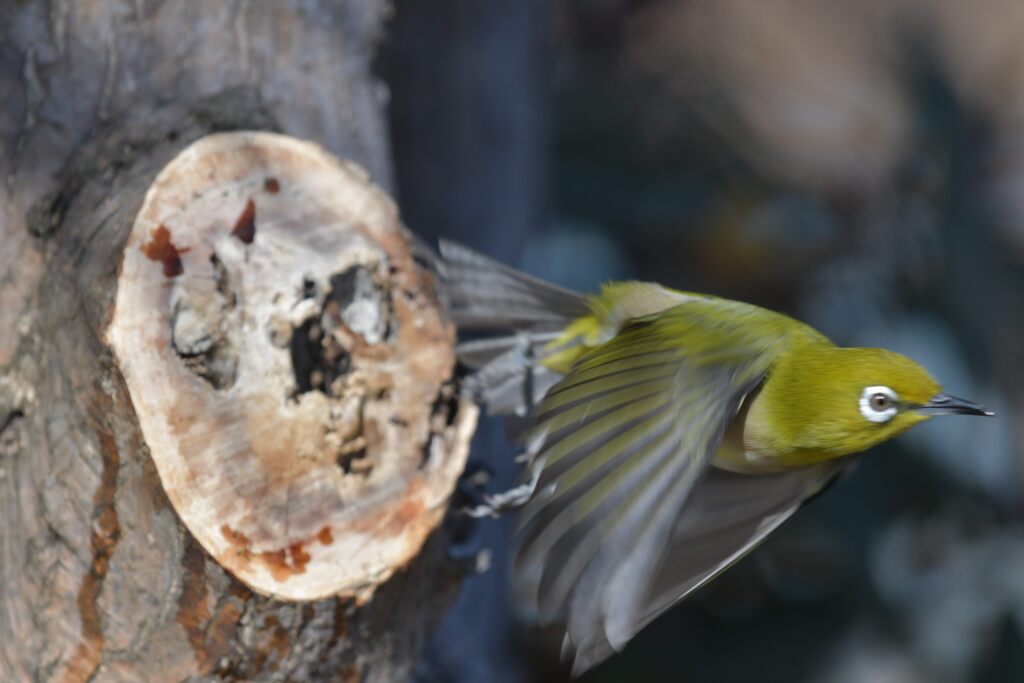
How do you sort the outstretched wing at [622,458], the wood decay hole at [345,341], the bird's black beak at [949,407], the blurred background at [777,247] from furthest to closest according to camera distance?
the blurred background at [777,247] < the bird's black beak at [949,407] < the wood decay hole at [345,341] < the outstretched wing at [622,458]

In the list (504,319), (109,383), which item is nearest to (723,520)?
(504,319)

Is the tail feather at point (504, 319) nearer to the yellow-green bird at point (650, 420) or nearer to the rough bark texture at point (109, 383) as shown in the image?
the yellow-green bird at point (650, 420)

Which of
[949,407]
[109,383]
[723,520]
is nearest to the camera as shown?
[109,383]

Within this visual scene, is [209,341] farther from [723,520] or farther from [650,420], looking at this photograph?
[723,520]

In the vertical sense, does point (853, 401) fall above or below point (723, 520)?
above

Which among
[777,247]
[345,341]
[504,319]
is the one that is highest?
[345,341]

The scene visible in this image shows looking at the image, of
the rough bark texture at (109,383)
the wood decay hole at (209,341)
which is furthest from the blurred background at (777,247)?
the wood decay hole at (209,341)

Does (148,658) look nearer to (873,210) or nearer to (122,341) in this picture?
(122,341)
